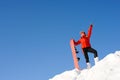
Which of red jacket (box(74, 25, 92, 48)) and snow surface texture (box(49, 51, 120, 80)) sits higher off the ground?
red jacket (box(74, 25, 92, 48))

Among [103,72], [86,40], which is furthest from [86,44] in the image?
[103,72]

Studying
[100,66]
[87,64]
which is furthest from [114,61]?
[87,64]

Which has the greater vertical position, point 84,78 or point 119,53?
point 119,53

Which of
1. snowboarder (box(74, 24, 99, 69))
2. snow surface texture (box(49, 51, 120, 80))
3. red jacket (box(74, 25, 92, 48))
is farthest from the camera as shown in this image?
red jacket (box(74, 25, 92, 48))

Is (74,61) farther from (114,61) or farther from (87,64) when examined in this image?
(114,61)

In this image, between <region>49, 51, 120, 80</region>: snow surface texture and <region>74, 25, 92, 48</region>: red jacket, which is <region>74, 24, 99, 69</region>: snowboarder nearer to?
<region>74, 25, 92, 48</region>: red jacket

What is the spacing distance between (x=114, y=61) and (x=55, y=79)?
13.0 ft

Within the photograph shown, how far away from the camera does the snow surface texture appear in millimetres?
17884

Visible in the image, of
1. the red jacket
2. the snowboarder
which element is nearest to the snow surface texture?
the snowboarder

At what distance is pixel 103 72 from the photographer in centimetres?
1848

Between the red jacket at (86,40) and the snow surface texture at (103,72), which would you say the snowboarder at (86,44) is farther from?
the snow surface texture at (103,72)

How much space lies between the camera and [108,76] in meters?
17.8

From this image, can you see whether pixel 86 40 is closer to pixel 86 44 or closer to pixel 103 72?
pixel 86 44

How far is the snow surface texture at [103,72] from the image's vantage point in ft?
58.7
